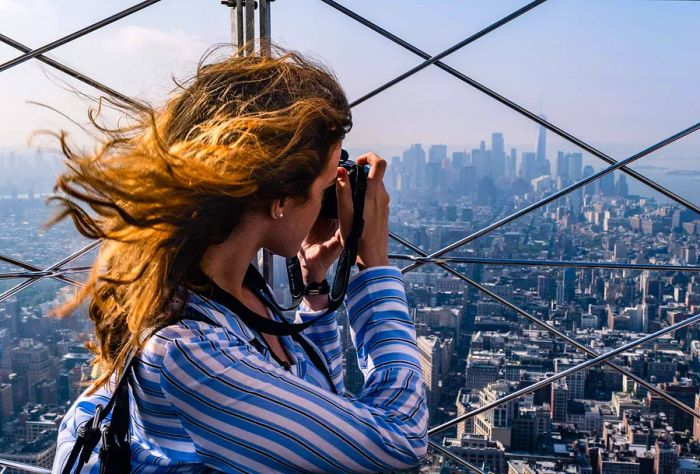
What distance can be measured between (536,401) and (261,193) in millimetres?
1347

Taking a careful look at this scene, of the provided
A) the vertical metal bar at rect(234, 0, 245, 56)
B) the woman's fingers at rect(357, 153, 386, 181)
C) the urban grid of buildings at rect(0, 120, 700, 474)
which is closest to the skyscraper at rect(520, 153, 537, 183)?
the urban grid of buildings at rect(0, 120, 700, 474)

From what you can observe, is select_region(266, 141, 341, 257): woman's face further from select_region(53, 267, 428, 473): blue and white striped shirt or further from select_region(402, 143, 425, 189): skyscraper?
select_region(402, 143, 425, 189): skyscraper

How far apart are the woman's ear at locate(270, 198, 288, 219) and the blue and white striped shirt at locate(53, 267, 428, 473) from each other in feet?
0.33

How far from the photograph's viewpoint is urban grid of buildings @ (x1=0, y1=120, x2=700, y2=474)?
1625mm

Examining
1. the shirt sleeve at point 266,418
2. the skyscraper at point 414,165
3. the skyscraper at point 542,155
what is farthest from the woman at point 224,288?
the skyscraper at point 542,155

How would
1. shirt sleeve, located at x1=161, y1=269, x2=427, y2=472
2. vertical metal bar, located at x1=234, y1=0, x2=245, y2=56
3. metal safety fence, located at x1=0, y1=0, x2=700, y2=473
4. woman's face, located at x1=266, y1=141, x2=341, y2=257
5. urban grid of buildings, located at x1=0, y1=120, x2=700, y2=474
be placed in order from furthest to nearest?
urban grid of buildings, located at x1=0, y1=120, x2=700, y2=474 → metal safety fence, located at x1=0, y1=0, x2=700, y2=473 → vertical metal bar, located at x1=234, y1=0, x2=245, y2=56 → woman's face, located at x1=266, y1=141, x2=341, y2=257 → shirt sleeve, located at x1=161, y1=269, x2=427, y2=472

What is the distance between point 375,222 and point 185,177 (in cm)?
24

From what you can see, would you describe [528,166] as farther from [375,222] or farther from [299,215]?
[299,215]

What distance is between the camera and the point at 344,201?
0.82 meters

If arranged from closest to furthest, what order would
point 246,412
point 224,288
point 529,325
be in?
point 246,412
point 224,288
point 529,325

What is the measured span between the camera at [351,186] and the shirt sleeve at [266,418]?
221 mm

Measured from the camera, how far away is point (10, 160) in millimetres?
1377

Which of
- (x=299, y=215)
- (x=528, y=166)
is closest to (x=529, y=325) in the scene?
(x=528, y=166)

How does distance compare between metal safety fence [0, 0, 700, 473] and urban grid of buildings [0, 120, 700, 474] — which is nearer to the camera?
metal safety fence [0, 0, 700, 473]
